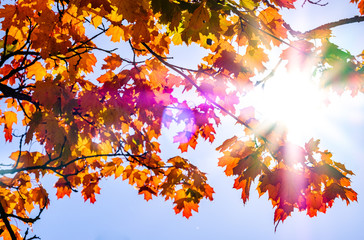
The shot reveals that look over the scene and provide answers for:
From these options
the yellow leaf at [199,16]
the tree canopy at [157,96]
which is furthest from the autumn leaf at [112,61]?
the yellow leaf at [199,16]

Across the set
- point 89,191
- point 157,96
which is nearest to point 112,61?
point 157,96

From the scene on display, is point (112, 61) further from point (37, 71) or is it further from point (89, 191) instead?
point (89, 191)

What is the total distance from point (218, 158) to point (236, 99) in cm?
122

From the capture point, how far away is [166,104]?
4.14 meters

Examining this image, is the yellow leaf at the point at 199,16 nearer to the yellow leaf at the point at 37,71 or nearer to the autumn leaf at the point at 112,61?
the autumn leaf at the point at 112,61

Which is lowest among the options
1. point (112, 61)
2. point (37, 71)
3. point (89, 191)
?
point (89, 191)

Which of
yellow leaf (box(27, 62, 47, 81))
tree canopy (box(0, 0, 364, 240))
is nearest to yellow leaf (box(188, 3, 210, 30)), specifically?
tree canopy (box(0, 0, 364, 240))

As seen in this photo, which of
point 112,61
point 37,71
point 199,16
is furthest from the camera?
point 37,71

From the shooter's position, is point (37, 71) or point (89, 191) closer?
point (37, 71)

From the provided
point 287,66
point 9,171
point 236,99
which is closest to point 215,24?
point 236,99

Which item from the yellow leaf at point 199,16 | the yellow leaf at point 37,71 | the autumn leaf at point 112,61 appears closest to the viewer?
the yellow leaf at point 199,16

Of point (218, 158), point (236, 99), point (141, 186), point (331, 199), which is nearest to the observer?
point (331, 199)

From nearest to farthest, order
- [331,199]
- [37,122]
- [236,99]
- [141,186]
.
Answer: [331,199]
[37,122]
[236,99]
[141,186]

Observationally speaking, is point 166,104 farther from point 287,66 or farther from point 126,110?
point 287,66
